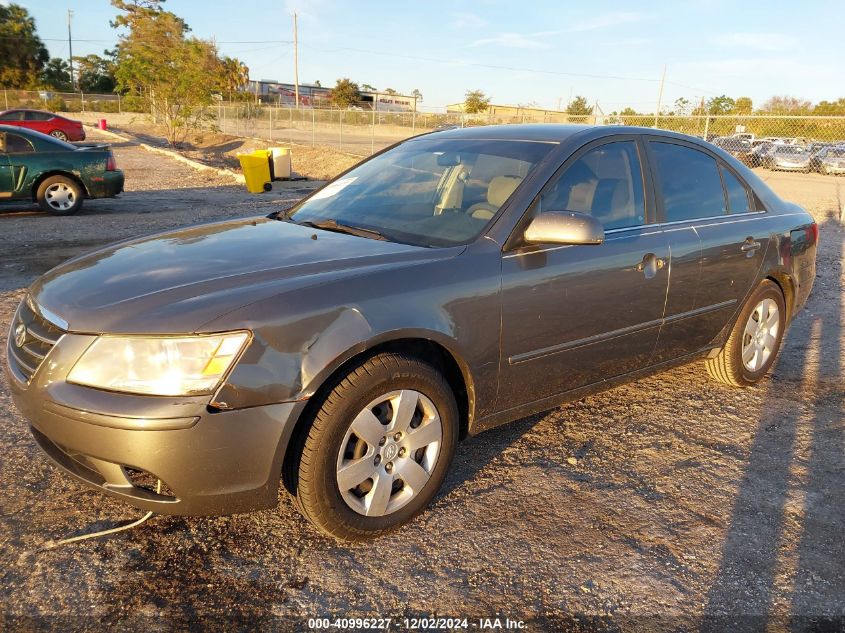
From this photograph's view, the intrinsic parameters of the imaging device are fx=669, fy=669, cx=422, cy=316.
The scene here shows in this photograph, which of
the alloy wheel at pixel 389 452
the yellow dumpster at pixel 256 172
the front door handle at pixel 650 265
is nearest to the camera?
the alloy wheel at pixel 389 452

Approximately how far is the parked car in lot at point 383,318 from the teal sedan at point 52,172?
868 cm

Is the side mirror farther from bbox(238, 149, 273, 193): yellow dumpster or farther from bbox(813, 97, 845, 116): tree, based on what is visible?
bbox(813, 97, 845, 116): tree

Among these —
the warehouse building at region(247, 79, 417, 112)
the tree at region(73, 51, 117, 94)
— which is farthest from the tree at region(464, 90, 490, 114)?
the tree at region(73, 51, 117, 94)

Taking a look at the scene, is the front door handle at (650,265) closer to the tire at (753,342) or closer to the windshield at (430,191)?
the windshield at (430,191)

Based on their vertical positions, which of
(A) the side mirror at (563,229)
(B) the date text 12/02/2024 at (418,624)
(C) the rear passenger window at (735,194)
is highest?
(C) the rear passenger window at (735,194)

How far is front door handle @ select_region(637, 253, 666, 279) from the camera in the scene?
11.5 feet

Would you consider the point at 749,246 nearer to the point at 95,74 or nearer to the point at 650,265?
the point at 650,265

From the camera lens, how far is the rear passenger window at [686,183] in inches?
150

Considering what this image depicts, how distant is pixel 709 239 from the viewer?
12.8ft

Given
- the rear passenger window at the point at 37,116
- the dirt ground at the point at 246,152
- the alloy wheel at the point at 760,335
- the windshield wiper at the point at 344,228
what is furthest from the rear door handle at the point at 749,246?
the rear passenger window at the point at 37,116

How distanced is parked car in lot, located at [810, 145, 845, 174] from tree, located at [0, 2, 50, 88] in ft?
215

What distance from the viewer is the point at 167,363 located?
7.36 feet

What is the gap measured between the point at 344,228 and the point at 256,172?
40.6ft

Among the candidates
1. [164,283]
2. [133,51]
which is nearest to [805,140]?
[164,283]
